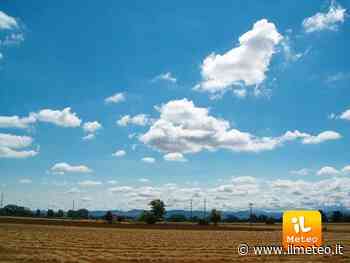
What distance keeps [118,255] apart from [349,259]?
20.3 meters

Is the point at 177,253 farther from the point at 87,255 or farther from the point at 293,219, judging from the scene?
the point at 293,219

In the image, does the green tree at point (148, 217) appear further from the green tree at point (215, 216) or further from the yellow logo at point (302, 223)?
the yellow logo at point (302, 223)

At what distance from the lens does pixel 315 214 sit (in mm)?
30641

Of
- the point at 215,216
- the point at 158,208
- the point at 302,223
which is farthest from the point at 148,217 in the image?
the point at 302,223

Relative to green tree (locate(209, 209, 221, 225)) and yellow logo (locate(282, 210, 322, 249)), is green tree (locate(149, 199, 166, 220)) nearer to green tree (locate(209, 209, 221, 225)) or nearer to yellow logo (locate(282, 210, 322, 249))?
green tree (locate(209, 209, 221, 225))

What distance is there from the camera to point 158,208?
148 m

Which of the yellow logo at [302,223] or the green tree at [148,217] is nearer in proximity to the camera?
the yellow logo at [302,223]

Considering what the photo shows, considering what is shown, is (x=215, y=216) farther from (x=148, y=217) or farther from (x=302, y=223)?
(x=302, y=223)

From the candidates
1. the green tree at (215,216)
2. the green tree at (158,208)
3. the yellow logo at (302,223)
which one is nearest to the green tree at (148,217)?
the green tree at (158,208)

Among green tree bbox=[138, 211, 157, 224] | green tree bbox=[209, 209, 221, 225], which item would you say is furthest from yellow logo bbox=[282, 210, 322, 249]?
green tree bbox=[209, 209, 221, 225]

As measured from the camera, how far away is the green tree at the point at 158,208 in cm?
14588

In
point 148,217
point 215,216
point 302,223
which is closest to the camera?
point 302,223

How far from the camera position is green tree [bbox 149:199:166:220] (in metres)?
146

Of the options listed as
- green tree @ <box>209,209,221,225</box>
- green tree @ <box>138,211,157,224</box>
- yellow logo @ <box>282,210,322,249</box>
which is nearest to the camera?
yellow logo @ <box>282,210,322,249</box>
